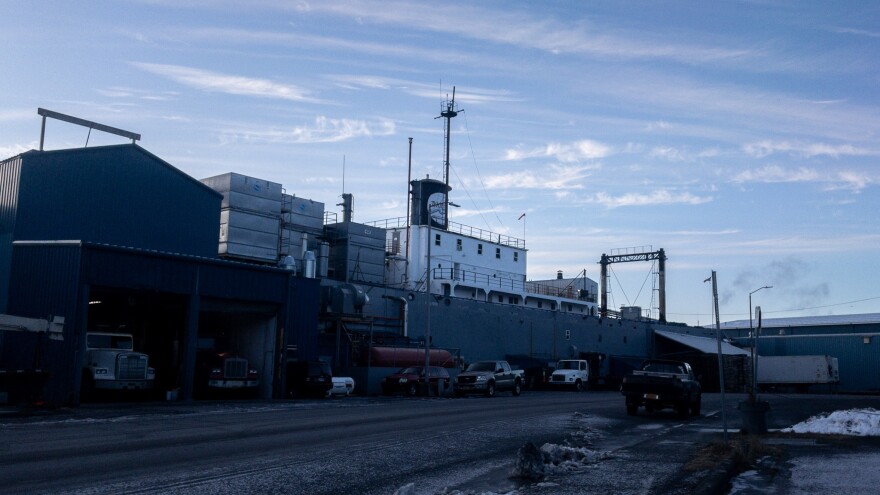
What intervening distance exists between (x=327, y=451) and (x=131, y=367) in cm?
1819

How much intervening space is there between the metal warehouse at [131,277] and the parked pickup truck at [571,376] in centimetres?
1921

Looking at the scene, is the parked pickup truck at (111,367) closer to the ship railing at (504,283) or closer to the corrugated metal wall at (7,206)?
the corrugated metal wall at (7,206)

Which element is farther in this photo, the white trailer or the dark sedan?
the white trailer

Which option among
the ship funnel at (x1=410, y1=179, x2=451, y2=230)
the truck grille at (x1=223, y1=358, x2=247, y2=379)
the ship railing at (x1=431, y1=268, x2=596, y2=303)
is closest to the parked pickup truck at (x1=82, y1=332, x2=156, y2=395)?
the truck grille at (x1=223, y1=358, x2=247, y2=379)

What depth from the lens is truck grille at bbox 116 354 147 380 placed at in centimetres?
2953

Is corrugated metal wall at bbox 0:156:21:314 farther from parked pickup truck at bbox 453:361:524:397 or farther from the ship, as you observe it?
parked pickup truck at bbox 453:361:524:397

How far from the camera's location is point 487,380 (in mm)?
40875

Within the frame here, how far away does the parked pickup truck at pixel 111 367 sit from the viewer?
2920cm

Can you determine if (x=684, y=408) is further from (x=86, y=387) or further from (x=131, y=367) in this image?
(x=86, y=387)

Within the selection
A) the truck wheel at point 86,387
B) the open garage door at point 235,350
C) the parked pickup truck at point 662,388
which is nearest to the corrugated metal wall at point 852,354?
the parked pickup truck at point 662,388

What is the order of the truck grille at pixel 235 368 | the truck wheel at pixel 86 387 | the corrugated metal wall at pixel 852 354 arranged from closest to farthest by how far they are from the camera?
the truck wheel at pixel 86 387, the truck grille at pixel 235 368, the corrugated metal wall at pixel 852 354

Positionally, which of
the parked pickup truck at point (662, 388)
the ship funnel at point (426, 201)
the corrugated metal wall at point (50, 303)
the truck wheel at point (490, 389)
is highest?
the ship funnel at point (426, 201)

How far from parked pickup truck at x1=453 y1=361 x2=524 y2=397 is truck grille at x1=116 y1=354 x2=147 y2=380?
16021 millimetres

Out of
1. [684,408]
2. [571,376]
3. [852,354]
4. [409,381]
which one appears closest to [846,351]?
[852,354]
